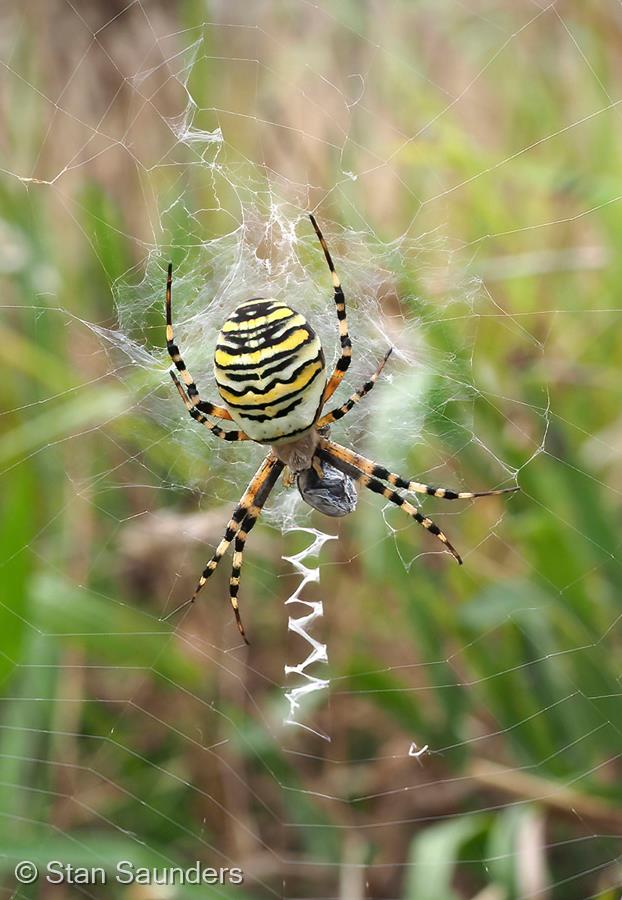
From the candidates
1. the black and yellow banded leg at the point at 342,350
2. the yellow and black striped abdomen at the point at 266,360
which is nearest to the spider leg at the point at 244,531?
the black and yellow banded leg at the point at 342,350

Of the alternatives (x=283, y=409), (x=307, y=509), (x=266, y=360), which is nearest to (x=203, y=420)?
(x=283, y=409)

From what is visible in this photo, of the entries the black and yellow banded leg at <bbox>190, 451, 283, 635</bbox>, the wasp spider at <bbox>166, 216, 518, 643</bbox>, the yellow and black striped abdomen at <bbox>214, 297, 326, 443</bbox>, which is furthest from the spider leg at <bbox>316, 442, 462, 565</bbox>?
the yellow and black striped abdomen at <bbox>214, 297, 326, 443</bbox>

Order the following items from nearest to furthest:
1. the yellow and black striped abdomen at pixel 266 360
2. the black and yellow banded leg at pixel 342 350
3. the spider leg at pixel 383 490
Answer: the yellow and black striped abdomen at pixel 266 360
the black and yellow banded leg at pixel 342 350
the spider leg at pixel 383 490

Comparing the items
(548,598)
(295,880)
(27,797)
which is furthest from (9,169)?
(295,880)

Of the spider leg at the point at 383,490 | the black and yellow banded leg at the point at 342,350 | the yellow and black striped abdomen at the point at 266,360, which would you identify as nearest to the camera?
the yellow and black striped abdomen at the point at 266,360

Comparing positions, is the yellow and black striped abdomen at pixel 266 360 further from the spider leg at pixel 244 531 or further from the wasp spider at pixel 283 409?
the spider leg at pixel 244 531

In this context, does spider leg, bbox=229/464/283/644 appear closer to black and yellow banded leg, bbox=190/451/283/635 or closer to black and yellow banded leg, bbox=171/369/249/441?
black and yellow banded leg, bbox=190/451/283/635

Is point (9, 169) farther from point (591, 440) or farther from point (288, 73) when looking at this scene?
point (591, 440)

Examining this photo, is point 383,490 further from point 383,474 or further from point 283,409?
point 283,409
